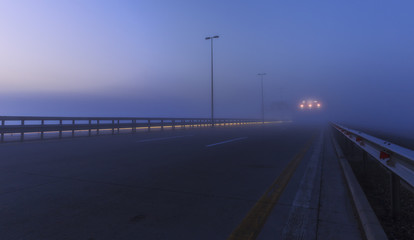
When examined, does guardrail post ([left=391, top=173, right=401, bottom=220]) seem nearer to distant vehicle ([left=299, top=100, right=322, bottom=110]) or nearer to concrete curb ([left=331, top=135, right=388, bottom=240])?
concrete curb ([left=331, top=135, right=388, bottom=240])

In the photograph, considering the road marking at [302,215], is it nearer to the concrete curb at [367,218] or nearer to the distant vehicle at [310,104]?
the concrete curb at [367,218]

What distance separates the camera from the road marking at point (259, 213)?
10.7ft

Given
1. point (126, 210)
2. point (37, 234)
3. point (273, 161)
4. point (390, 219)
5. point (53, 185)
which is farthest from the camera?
point (273, 161)

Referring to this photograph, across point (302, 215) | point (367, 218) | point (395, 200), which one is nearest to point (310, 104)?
point (395, 200)

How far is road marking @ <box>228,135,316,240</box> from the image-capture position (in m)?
3.26

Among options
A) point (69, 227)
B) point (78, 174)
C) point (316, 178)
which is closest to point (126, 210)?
point (69, 227)

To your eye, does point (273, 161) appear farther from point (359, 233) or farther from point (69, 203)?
point (69, 203)

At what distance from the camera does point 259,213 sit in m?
3.96

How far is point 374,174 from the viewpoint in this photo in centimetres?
682

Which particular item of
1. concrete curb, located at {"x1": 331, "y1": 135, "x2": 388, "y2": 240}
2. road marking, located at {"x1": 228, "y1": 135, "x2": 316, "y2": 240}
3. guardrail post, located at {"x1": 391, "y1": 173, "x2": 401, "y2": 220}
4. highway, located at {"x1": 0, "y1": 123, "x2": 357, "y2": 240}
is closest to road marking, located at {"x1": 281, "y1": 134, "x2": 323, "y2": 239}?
highway, located at {"x1": 0, "y1": 123, "x2": 357, "y2": 240}

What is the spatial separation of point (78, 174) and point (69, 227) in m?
3.17

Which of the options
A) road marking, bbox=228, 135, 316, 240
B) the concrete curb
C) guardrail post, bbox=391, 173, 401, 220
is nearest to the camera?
the concrete curb

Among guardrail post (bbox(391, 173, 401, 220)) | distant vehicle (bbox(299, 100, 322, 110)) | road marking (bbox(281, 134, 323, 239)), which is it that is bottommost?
road marking (bbox(281, 134, 323, 239))

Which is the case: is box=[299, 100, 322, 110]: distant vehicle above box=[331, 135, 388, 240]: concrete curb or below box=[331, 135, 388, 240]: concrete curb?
above
